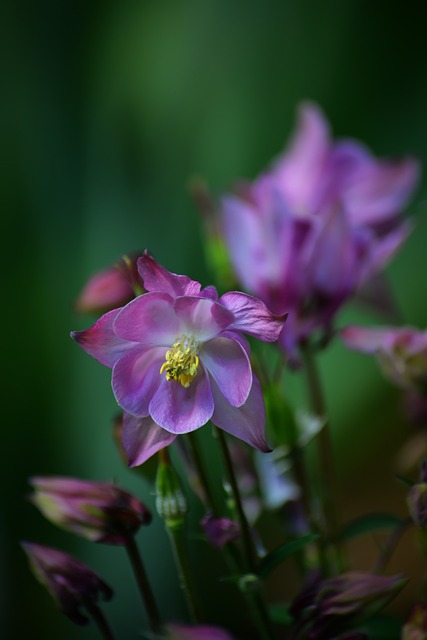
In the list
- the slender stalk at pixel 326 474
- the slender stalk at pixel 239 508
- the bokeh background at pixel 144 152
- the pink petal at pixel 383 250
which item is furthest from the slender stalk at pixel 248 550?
the bokeh background at pixel 144 152

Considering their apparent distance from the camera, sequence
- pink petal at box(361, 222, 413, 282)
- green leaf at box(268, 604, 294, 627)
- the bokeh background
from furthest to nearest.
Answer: the bokeh background < pink petal at box(361, 222, 413, 282) < green leaf at box(268, 604, 294, 627)

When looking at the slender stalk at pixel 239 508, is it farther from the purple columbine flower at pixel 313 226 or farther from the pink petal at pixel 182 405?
the purple columbine flower at pixel 313 226

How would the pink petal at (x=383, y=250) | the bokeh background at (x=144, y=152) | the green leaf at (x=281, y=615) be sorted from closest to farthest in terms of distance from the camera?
1. the green leaf at (x=281, y=615)
2. the pink petal at (x=383, y=250)
3. the bokeh background at (x=144, y=152)

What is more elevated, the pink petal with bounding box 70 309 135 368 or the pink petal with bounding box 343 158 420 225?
the pink petal with bounding box 343 158 420 225

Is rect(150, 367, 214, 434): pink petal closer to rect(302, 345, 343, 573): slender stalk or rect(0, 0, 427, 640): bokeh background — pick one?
rect(302, 345, 343, 573): slender stalk

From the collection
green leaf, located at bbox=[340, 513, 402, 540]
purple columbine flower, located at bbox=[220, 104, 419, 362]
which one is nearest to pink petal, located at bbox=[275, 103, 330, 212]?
purple columbine flower, located at bbox=[220, 104, 419, 362]

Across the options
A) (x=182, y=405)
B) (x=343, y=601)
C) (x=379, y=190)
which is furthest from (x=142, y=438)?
(x=379, y=190)

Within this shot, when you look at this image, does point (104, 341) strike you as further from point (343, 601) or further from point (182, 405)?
point (343, 601)

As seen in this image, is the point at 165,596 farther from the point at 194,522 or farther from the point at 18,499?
the point at 18,499

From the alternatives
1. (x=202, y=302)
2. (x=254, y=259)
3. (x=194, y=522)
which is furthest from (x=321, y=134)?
(x=194, y=522)
